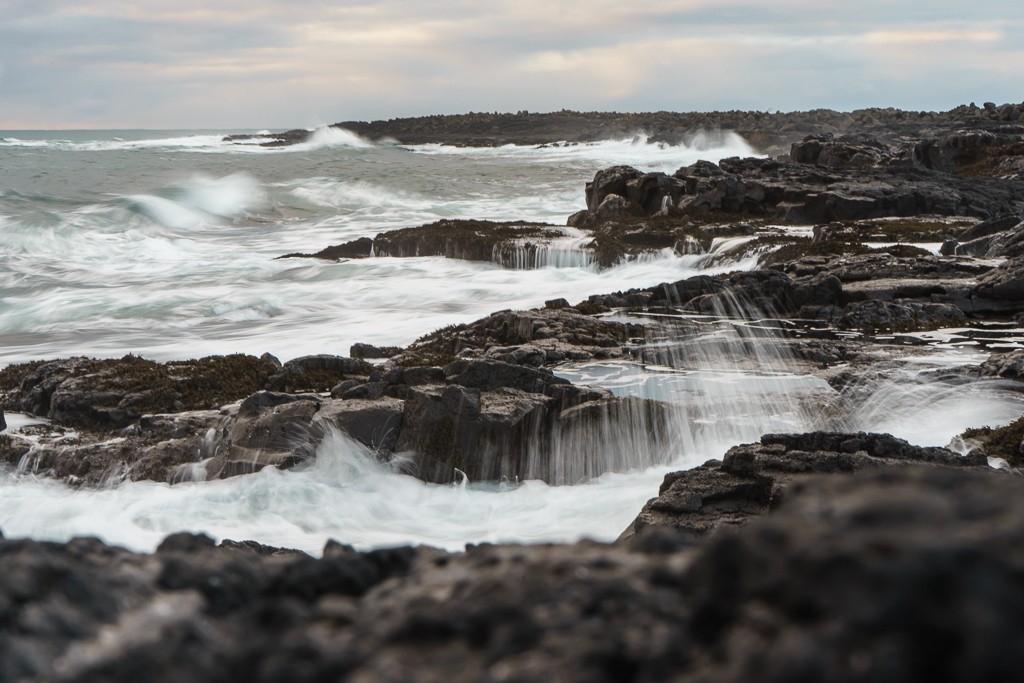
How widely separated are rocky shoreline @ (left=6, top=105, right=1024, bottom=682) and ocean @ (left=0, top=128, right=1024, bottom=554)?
0.38m

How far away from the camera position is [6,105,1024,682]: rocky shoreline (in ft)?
5.93

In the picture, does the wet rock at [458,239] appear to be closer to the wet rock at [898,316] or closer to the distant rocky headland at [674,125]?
the wet rock at [898,316]

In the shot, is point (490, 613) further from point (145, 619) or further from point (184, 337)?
point (184, 337)

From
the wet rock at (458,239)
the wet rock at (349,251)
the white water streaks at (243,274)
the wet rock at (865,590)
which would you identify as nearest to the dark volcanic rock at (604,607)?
the wet rock at (865,590)

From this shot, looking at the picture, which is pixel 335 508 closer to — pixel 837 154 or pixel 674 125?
pixel 837 154

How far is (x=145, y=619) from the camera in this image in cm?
219

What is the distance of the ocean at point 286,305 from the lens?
8.49 meters

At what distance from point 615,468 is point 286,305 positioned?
12198 mm

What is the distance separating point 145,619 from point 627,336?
11415mm

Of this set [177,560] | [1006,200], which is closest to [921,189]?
[1006,200]

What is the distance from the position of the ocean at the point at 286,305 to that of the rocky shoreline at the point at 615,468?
0.38 m

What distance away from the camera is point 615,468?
920cm

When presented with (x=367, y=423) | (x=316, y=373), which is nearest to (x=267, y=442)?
→ (x=367, y=423)

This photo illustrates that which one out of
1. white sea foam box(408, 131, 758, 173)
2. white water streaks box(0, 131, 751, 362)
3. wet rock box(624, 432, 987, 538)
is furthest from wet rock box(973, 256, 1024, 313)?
white sea foam box(408, 131, 758, 173)
